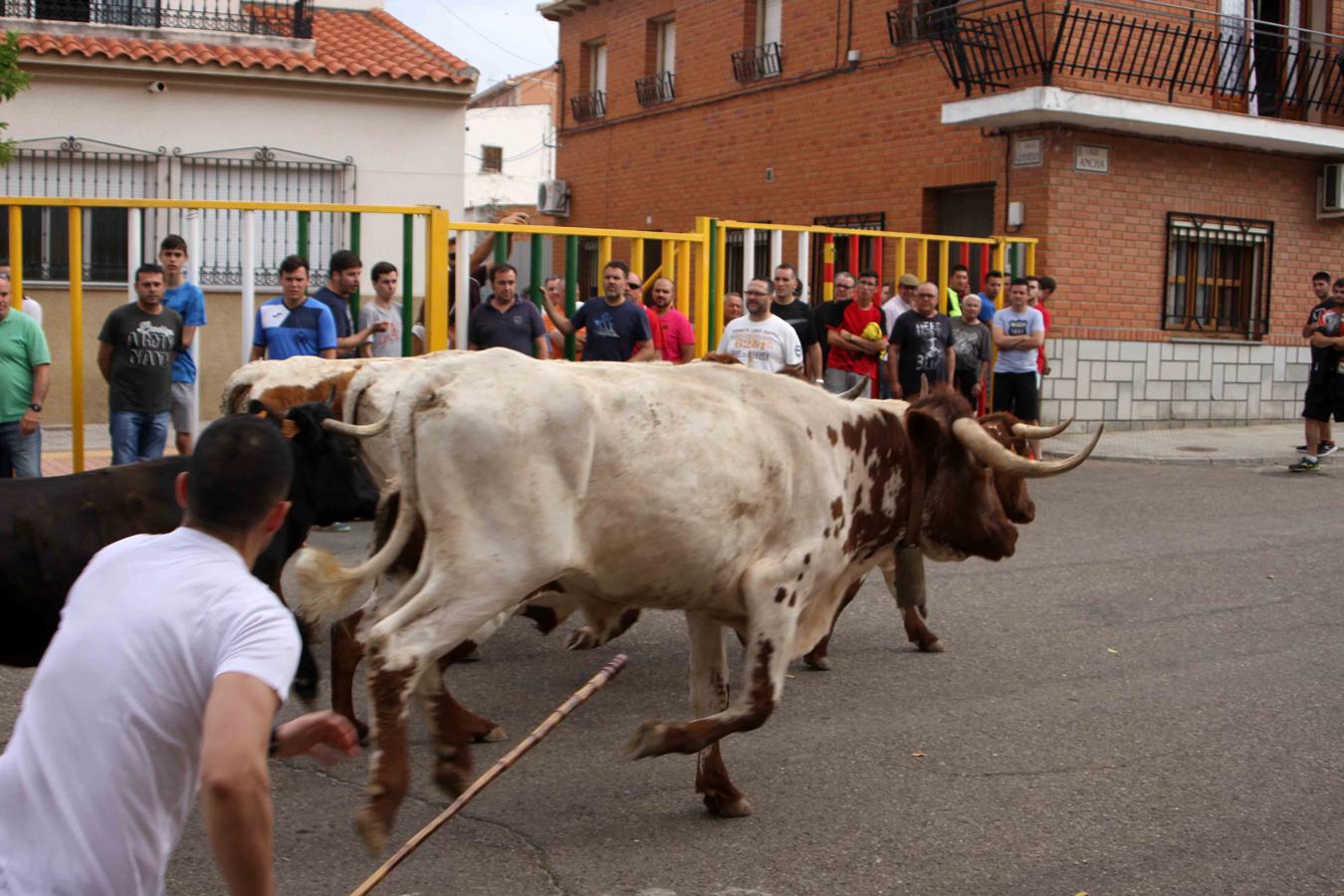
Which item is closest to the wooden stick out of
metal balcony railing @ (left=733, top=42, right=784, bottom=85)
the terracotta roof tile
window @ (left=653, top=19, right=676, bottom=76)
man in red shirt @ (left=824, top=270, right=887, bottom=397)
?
man in red shirt @ (left=824, top=270, right=887, bottom=397)

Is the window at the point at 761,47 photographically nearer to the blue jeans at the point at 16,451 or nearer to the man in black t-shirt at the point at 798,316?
the man in black t-shirt at the point at 798,316

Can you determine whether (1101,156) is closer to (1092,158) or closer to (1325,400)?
(1092,158)

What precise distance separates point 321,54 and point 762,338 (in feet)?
35.0

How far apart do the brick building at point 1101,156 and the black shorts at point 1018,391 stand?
1.73m

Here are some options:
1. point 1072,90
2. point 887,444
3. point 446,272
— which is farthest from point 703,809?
point 1072,90

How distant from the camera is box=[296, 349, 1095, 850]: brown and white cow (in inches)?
177

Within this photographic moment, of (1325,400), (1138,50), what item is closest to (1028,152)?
(1138,50)

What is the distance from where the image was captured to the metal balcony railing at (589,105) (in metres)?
27.0

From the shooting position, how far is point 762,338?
35.3 feet

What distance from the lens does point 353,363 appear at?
7.20 m

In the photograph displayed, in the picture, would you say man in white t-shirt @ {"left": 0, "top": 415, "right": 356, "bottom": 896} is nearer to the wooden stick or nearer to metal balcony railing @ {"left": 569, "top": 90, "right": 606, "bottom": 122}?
the wooden stick

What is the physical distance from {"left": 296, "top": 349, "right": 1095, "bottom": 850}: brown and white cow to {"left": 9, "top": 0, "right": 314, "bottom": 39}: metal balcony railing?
51.6 feet

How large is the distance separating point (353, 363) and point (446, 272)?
3.40m

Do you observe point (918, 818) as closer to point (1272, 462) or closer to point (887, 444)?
point (887, 444)
